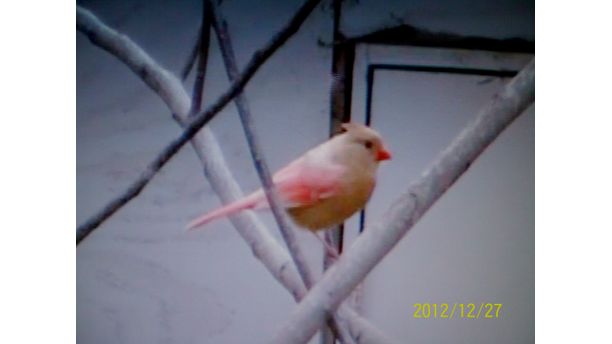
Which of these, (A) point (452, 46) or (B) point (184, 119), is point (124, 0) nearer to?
(B) point (184, 119)

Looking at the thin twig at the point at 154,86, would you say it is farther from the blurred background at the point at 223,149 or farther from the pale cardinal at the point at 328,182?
the pale cardinal at the point at 328,182

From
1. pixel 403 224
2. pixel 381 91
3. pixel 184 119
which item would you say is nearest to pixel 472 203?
pixel 403 224

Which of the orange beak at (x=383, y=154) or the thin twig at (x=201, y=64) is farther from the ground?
the thin twig at (x=201, y=64)
